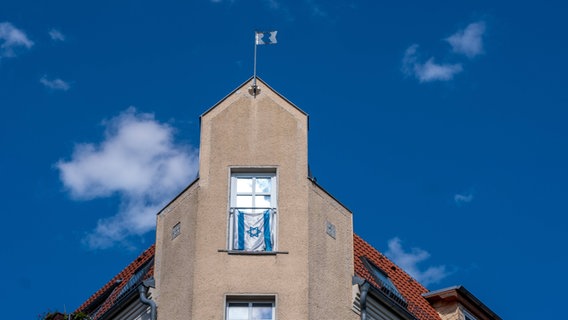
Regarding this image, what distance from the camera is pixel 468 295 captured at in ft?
141

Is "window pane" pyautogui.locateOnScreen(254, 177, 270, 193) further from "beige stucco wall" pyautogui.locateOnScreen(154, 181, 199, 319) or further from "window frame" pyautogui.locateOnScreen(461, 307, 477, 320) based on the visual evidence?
"window frame" pyautogui.locateOnScreen(461, 307, 477, 320)

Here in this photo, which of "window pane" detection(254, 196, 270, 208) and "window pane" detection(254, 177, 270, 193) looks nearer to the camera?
"window pane" detection(254, 196, 270, 208)

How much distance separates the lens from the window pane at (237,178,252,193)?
37.1 m

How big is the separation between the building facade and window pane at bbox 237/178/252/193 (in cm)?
2

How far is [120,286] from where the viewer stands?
143 feet

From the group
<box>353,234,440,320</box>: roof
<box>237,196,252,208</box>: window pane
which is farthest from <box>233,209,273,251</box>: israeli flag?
<box>353,234,440,320</box>: roof

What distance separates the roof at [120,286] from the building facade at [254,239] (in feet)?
0.88

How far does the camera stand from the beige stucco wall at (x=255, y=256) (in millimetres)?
35250

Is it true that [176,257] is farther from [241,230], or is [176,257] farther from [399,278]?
[399,278]

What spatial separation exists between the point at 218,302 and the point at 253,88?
6.38 m

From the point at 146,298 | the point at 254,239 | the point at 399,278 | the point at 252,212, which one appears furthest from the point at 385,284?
the point at 146,298

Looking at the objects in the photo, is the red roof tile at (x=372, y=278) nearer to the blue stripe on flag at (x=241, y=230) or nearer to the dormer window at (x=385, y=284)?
the dormer window at (x=385, y=284)

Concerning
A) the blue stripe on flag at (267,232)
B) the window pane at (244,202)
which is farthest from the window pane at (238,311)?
the window pane at (244,202)

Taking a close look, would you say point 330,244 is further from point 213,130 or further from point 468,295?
point 468,295
